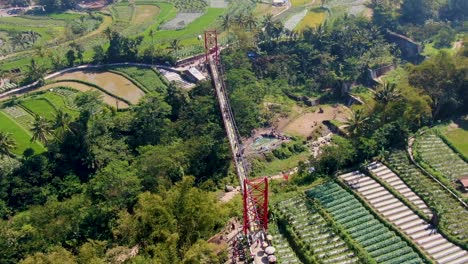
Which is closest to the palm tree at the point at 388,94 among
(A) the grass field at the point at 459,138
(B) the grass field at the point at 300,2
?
(A) the grass field at the point at 459,138

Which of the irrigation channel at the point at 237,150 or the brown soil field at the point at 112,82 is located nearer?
the irrigation channel at the point at 237,150

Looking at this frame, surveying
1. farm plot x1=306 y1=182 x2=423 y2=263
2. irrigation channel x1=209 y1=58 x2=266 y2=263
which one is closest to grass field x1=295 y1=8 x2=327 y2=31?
irrigation channel x1=209 y1=58 x2=266 y2=263

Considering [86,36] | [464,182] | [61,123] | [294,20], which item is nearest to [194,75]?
[61,123]

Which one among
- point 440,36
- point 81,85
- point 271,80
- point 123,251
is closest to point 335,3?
point 440,36

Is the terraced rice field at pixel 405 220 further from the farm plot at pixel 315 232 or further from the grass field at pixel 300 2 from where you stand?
the grass field at pixel 300 2

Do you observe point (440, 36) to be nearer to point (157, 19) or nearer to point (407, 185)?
point (407, 185)

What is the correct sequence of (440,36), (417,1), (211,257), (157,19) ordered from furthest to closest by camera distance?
(157,19) → (417,1) → (440,36) → (211,257)

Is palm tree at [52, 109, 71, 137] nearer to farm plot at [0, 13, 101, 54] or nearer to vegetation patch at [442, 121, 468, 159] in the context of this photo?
farm plot at [0, 13, 101, 54]
